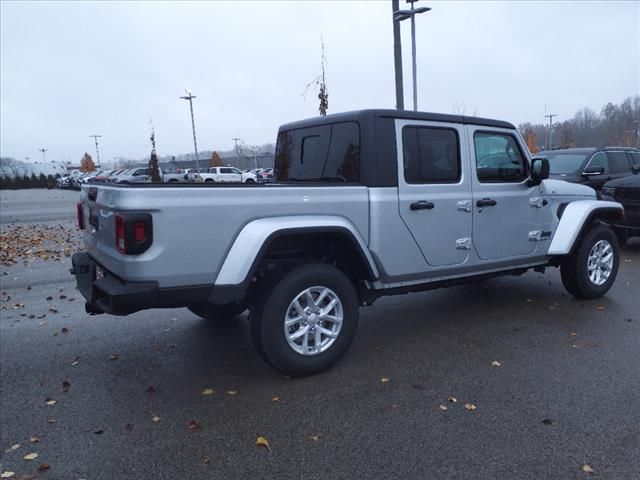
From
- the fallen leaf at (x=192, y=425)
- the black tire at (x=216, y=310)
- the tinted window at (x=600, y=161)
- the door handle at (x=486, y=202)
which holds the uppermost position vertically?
the tinted window at (x=600, y=161)

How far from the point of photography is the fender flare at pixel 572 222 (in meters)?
5.70

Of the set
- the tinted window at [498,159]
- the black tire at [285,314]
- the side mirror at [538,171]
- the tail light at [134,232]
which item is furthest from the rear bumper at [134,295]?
the side mirror at [538,171]

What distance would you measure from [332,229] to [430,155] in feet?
4.42

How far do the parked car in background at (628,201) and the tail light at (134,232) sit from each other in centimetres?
841

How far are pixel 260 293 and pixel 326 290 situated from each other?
52 centimetres

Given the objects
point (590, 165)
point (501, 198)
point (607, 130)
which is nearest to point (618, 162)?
point (590, 165)

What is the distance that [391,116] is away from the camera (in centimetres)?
441

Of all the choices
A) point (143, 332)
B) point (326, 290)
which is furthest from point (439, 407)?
point (143, 332)

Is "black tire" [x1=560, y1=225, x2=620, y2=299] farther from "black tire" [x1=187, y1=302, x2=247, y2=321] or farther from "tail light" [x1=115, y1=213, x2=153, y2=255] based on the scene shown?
"tail light" [x1=115, y1=213, x2=153, y2=255]

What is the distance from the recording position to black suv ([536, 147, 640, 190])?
34.6 ft

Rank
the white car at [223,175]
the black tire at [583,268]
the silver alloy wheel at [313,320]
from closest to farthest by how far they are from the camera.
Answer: the silver alloy wheel at [313,320] < the black tire at [583,268] < the white car at [223,175]

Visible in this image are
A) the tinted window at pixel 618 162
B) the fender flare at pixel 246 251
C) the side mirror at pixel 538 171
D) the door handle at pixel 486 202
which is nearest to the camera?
the fender flare at pixel 246 251

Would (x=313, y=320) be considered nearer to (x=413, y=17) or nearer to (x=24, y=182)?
(x=413, y=17)

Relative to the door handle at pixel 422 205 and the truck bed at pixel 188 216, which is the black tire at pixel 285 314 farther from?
the door handle at pixel 422 205
